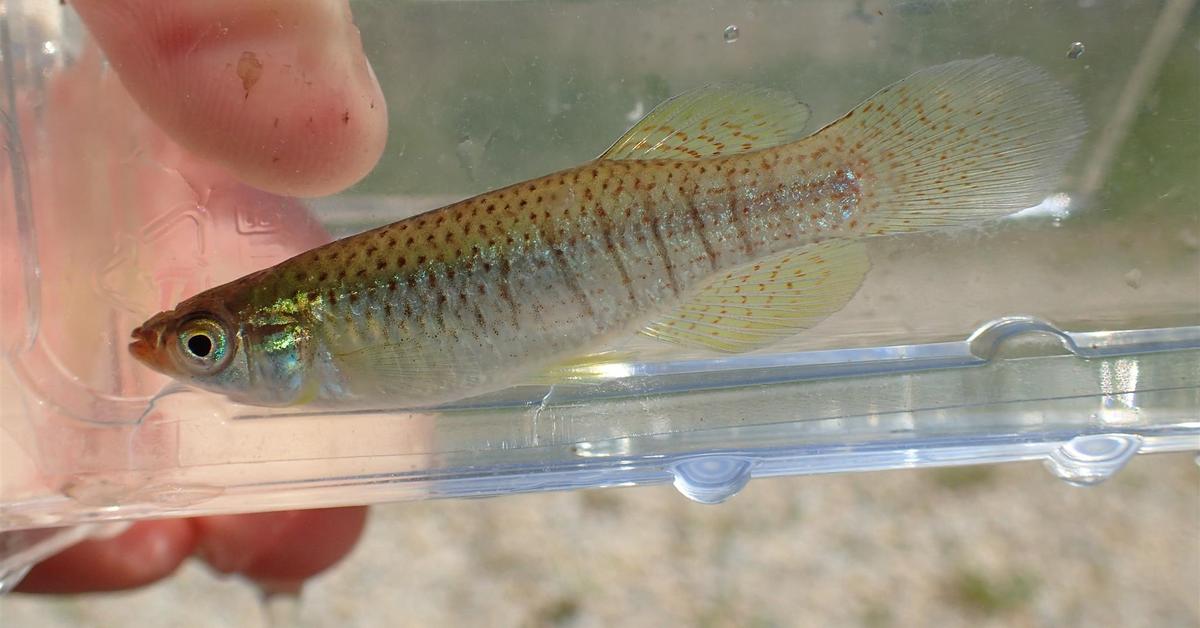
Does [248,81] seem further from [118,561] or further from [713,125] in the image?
[118,561]

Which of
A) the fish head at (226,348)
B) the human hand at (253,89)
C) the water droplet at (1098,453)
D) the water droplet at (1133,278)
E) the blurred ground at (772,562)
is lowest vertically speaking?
the blurred ground at (772,562)

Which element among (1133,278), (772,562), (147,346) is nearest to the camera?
(147,346)

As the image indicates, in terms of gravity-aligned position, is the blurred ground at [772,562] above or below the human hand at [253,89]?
below

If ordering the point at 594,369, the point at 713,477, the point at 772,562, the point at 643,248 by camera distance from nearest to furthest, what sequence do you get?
the point at 643,248
the point at 713,477
the point at 594,369
the point at 772,562

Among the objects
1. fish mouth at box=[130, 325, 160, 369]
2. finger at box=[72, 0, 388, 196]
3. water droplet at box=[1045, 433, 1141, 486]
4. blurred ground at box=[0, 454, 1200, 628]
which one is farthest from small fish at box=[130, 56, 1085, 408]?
blurred ground at box=[0, 454, 1200, 628]

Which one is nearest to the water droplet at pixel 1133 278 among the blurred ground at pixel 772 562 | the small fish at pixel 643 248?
the blurred ground at pixel 772 562

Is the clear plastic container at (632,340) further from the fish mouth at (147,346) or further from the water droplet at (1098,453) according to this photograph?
the fish mouth at (147,346)

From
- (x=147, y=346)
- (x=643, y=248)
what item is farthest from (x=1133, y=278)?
(x=147, y=346)
